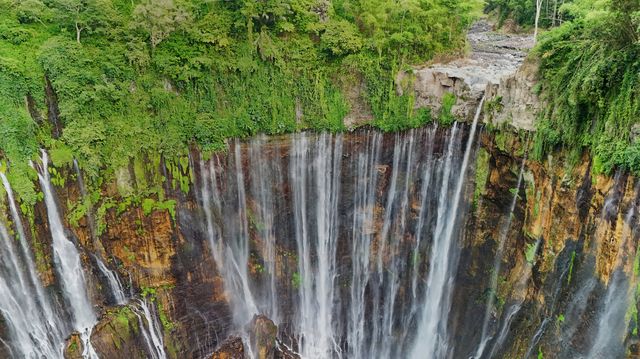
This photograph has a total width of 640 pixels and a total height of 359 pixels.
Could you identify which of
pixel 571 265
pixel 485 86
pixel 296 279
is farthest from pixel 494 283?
pixel 296 279

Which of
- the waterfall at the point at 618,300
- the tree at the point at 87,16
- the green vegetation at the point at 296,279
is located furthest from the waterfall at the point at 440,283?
the tree at the point at 87,16

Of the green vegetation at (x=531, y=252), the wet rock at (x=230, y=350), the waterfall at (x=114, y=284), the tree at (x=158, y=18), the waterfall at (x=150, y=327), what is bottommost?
the wet rock at (x=230, y=350)

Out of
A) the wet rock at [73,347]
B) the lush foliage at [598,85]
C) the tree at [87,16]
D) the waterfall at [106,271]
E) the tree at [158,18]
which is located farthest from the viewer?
the tree at [158,18]

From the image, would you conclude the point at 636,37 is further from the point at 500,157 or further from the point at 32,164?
the point at 32,164

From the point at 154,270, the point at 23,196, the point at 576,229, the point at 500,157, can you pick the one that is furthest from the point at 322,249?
the point at 23,196

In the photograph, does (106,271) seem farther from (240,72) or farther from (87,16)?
(87,16)

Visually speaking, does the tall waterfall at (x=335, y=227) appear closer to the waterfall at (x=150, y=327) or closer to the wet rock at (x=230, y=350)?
the wet rock at (x=230, y=350)

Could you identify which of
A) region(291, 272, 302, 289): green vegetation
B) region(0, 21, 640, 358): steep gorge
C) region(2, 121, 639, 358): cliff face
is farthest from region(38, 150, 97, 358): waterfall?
region(291, 272, 302, 289): green vegetation
